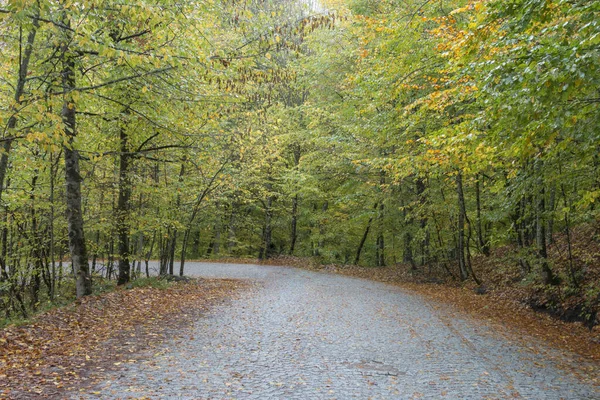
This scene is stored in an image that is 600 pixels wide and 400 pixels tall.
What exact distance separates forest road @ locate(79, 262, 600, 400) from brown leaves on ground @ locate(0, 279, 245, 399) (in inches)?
19.6

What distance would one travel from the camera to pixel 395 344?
23.4 ft

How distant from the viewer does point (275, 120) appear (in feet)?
38.8

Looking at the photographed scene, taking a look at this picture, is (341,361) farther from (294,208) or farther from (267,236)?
(294,208)

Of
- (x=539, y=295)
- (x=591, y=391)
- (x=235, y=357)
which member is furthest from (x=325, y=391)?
(x=539, y=295)

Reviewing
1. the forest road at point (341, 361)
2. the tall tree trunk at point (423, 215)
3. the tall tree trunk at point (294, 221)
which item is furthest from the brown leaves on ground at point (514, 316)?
the tall tree trunk at point (294, 221)

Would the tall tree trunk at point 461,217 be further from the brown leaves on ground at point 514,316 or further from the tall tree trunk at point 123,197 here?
the tall tree trunk at point 123,197

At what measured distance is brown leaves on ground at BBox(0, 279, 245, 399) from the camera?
4934 millimetres

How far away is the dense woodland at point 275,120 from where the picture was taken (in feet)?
18.6

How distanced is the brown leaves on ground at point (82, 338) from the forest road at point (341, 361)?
50cm

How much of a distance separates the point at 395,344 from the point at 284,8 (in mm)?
6111

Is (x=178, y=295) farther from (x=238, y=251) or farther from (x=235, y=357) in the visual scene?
(x=238, y=251)

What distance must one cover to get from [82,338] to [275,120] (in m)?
7.42

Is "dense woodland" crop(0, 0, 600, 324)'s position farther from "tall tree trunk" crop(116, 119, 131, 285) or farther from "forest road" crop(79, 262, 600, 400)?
"forest road" crop(79, 262, 600, 400)

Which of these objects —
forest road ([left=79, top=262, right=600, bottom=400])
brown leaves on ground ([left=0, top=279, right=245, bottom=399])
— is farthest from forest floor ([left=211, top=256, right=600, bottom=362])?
brown leaves on ground ([left=0, top=279, right=245, bottom=399])
